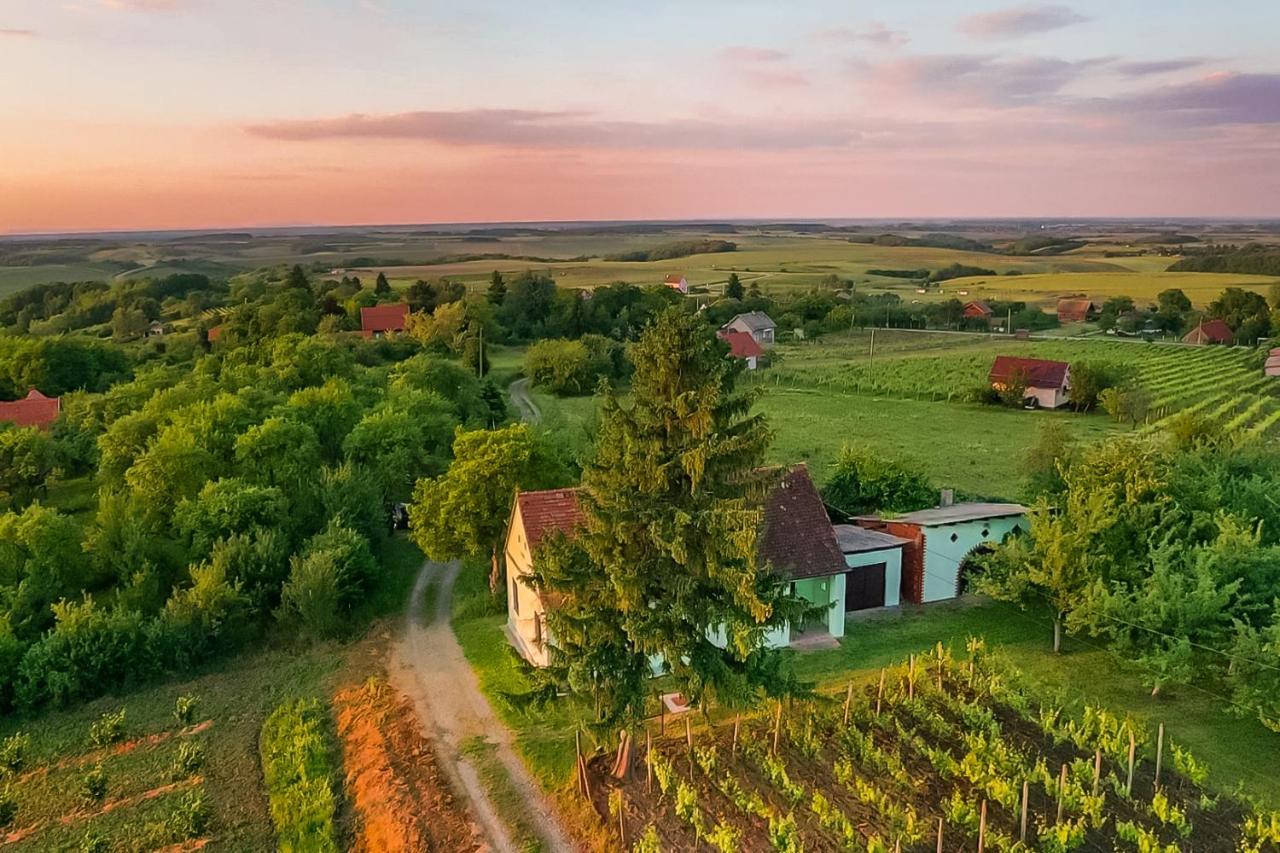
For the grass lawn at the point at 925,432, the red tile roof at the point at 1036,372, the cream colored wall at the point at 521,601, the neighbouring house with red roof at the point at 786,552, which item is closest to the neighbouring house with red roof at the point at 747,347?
the grass lawn at the point at 925,432

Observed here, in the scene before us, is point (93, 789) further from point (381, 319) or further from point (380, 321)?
point (381, 319)

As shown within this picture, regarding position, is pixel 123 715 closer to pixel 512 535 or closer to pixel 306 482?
pixel 512 535

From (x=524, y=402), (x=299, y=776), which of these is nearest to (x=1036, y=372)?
(x=524, y=402)

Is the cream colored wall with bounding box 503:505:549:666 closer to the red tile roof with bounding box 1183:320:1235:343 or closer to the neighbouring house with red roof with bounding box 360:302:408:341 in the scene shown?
the neighbouring house with red roof with bounding box 360:302:408:341

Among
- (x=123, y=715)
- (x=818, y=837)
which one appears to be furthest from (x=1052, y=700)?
(x=123, y=715)

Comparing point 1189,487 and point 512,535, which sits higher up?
point 1189,487

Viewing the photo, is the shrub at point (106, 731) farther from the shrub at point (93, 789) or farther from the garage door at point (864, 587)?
the garage door at point (864, 587)
